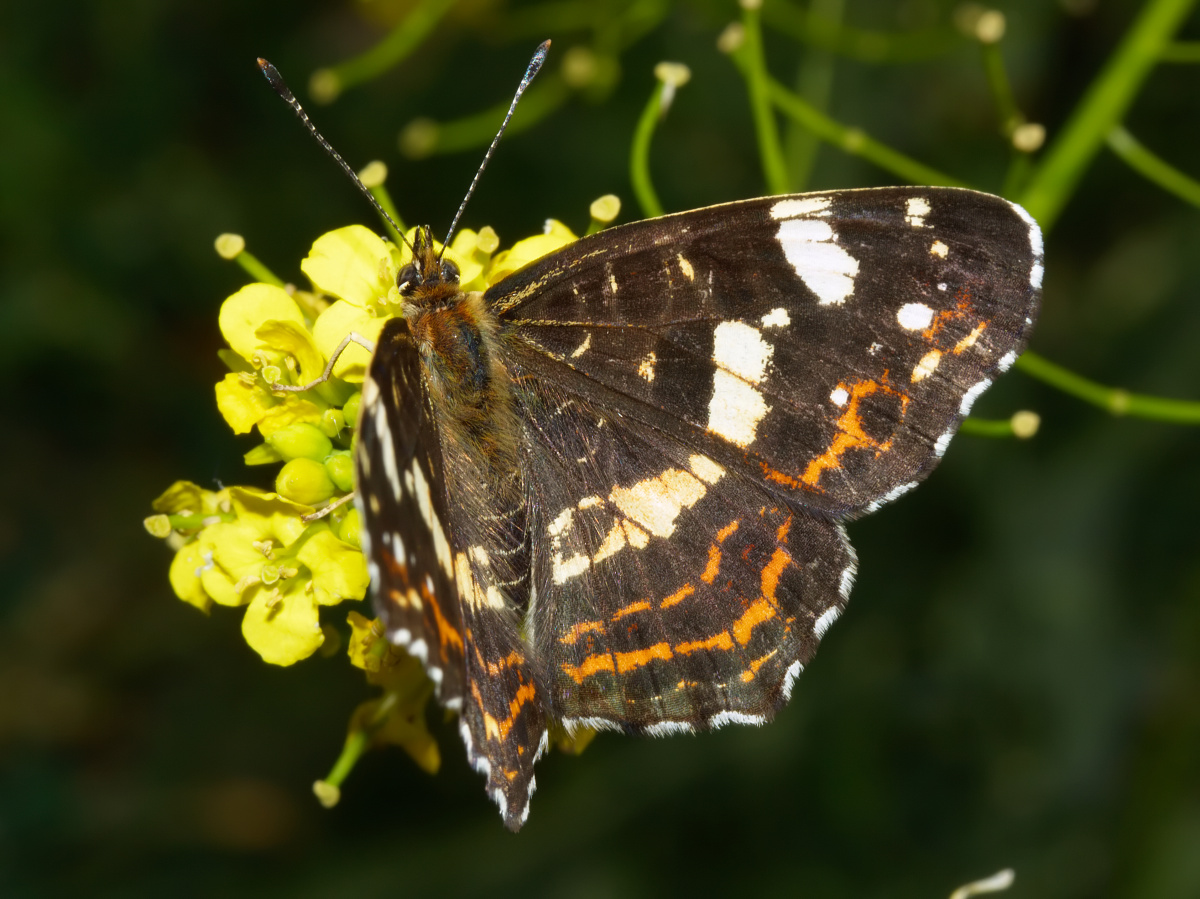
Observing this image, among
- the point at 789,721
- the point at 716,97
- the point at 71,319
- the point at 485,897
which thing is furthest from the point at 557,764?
the point at 716,97

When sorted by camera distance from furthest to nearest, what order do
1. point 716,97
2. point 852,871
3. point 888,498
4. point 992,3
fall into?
point 716,97 → point 992,3 → point 852,871 → point 888,498

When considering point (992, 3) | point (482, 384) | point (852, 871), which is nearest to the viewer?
point (482, 384)

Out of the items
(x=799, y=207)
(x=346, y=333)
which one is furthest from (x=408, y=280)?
(x=799, y=207)

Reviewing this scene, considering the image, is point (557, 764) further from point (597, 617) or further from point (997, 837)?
point (597, 617)

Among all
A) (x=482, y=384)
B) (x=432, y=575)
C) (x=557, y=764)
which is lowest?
(x=557, y=764)

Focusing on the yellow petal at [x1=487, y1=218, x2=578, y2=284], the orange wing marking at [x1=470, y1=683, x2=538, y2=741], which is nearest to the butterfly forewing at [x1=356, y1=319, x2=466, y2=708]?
the orange wing marking at [x1=470, y1=683, x2=538, y2=741]

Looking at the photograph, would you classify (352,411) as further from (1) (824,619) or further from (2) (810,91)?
(2) (810,91)

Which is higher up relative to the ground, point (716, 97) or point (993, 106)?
point (716, 97)

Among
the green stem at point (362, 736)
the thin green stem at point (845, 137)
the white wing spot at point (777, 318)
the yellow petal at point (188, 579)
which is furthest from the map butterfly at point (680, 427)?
the thin green stem at point (845, 137)
